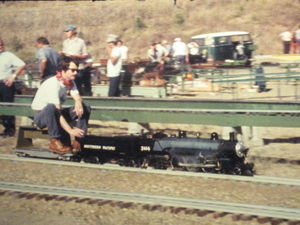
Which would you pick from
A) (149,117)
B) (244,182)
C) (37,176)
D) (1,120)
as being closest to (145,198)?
(244,182)

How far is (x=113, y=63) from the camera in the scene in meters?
12.2

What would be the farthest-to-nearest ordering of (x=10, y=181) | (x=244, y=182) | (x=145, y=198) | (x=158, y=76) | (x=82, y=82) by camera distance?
(x=158, y=76), (x=82, y=82), (x=10, y=181), (x=244, y=182), (x=145, y=198)

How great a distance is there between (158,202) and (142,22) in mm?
34520

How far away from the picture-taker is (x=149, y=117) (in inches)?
360

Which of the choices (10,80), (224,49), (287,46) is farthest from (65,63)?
(287,46)

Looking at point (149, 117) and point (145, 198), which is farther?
point (149, 117)

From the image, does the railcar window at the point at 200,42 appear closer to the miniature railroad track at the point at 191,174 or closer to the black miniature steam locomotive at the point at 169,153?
the miniature railroad track at the point at 191,174

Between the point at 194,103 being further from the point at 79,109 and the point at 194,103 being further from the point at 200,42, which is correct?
the point at 200,42

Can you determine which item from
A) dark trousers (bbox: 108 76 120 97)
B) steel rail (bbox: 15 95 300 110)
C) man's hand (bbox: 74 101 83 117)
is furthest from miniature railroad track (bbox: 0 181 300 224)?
dark trousers (bbox: 108 76 120 97)

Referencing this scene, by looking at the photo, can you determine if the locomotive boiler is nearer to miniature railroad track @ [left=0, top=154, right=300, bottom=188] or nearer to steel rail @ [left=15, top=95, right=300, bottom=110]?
miniature railroad track @ [left=0, top=154, right=300, bottom=188]

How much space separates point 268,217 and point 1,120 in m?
7.56

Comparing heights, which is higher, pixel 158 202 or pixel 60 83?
pixel 60 83

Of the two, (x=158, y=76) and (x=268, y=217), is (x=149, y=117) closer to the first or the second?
(x=268, y=217)

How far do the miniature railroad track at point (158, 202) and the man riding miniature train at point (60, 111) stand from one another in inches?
40.9
